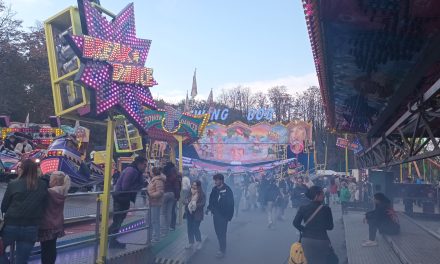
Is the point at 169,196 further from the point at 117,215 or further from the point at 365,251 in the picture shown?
the point at 365,251

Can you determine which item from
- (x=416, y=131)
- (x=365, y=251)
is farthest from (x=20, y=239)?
(x=365, y=251)

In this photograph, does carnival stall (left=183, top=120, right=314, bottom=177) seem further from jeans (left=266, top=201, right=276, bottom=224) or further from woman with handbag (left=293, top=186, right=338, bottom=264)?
woman with handbag (left=293, top=186, right=338, bottom=264)

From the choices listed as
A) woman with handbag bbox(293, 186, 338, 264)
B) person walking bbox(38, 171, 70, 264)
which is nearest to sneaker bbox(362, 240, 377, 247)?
woman with handbag bbox(293, 186, 338, 264)

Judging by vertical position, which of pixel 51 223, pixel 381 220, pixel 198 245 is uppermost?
pixel 51 223

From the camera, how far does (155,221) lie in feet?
30.8

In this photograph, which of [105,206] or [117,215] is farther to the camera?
[117,215]

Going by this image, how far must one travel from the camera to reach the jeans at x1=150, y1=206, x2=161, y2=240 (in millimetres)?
9289

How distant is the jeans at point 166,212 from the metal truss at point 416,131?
504cm

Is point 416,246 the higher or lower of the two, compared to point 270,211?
lower

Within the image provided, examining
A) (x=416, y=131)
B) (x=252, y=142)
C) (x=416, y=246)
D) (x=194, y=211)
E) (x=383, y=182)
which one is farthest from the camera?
(x=252, y=142)

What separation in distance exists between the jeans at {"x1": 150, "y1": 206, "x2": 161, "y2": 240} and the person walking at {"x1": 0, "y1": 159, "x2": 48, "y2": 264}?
3882 mm

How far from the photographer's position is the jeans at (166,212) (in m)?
10.2

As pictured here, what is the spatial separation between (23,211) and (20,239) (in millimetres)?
349

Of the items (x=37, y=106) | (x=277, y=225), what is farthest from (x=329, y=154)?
(x=277, y=225)
